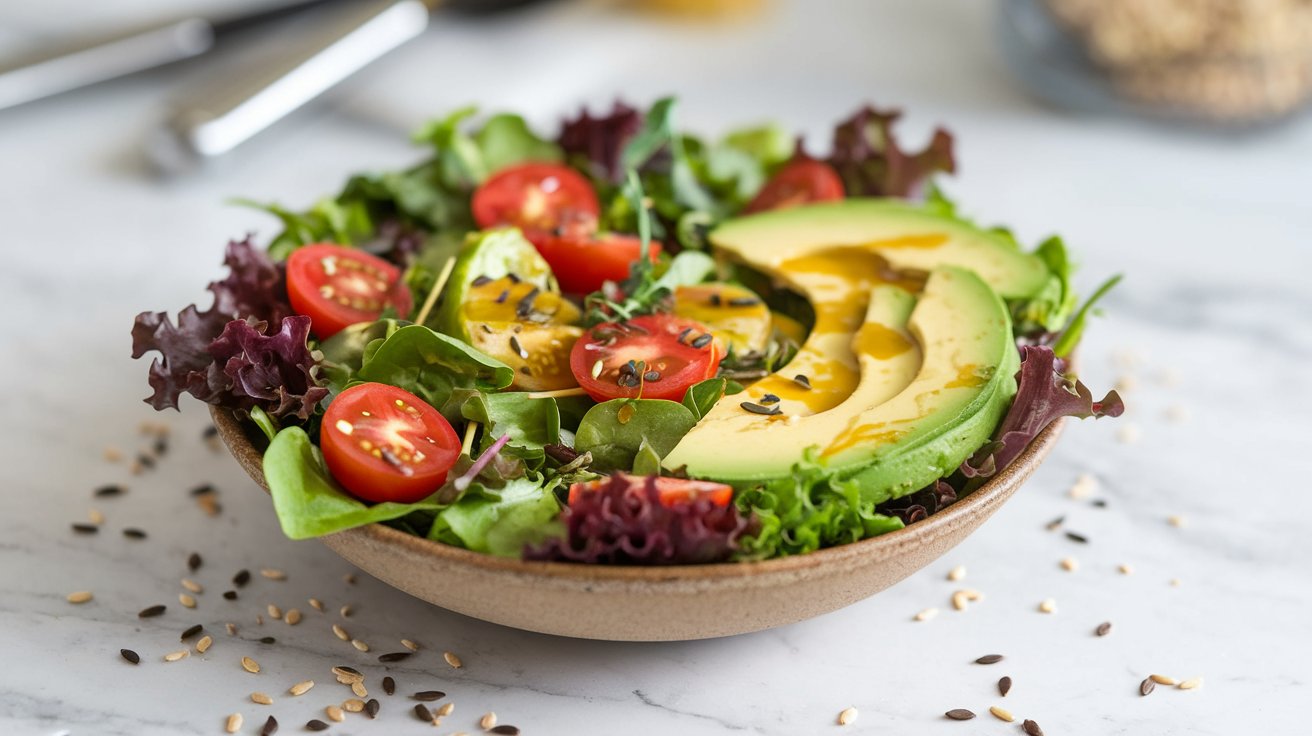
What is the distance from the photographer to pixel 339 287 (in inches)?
91.4

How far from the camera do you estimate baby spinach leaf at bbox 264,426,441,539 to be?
1.80 meters

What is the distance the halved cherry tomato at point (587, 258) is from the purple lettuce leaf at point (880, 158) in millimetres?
609

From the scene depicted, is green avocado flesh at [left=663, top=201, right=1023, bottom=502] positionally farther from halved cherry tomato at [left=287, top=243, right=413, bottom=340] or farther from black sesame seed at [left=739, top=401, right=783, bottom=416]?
halved cherry tomato at [left=287, top=243, right=413, bottom=340]

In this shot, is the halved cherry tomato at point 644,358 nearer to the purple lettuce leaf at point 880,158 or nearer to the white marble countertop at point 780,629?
the white marble countertop at point 780,629

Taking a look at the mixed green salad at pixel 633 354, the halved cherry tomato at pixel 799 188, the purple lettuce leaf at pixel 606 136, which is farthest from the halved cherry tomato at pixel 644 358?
the purple lettuce leaf at pixel 606 136

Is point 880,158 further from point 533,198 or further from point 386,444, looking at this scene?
point 386,444

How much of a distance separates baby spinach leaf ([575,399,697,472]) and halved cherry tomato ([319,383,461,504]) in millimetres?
208

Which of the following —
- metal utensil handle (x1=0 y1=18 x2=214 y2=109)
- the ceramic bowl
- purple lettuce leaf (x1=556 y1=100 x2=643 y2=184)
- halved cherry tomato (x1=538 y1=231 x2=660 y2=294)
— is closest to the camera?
the ceramic bowl

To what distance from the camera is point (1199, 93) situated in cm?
390

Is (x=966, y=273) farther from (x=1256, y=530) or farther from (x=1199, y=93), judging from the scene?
(x=1199, y=93)

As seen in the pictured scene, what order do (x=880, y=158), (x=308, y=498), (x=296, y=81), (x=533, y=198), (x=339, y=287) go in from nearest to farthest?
(x=308, y=498) < (x=339, y=287) < (x=533, y=198) < (x=880, y=158) < (x=296, y=81)

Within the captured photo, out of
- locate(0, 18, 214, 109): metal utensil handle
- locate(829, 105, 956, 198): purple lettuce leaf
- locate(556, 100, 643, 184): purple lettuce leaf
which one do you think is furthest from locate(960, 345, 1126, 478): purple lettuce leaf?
locate(0, 18, 214, 109): metal utensil handle

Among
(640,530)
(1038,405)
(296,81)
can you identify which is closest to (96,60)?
(296,81)

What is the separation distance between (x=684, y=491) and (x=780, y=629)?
0.44 m
